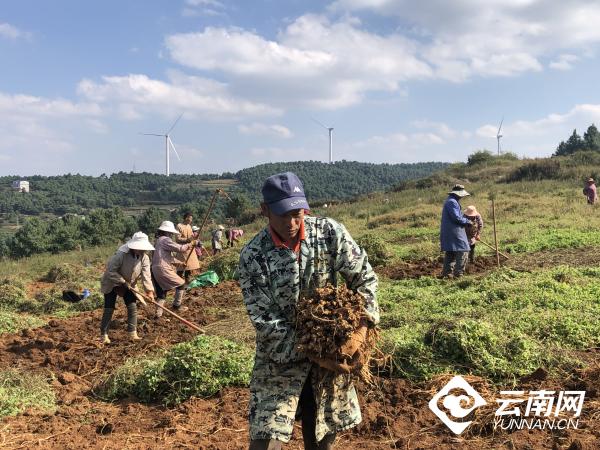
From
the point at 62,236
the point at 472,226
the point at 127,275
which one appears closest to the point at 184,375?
the point at 127,275

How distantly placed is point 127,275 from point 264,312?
16.5ft

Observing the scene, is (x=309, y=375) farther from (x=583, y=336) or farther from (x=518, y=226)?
(x=518, y=226)

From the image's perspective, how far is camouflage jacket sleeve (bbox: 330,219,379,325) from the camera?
97.8 inches

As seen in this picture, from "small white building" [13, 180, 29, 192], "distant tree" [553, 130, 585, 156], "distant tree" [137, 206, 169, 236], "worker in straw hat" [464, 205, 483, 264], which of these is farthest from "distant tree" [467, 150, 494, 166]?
"small white building" [13, 180, 29, 192]

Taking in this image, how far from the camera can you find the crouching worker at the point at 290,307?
238 cm

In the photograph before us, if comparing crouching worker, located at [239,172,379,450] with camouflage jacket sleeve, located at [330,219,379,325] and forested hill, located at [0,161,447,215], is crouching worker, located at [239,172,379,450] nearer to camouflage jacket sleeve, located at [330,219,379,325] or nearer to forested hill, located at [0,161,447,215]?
camouflage jacket sleeve, located at [330,219,379,325]

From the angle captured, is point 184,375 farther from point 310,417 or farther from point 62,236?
point 62,236

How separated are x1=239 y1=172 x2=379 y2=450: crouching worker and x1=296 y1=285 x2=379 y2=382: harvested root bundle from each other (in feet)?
0.13

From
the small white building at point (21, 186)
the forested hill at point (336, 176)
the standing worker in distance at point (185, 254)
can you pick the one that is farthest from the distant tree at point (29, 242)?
the small white building at point (21, 186)

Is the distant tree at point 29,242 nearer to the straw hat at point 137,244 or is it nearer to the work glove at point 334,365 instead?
the straw hat at point 137,244

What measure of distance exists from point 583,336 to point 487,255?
5.96 meters

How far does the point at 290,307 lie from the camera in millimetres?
2471

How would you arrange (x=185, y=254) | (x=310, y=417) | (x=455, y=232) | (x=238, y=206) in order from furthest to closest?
1. (x=238, y=206)
2. (x=185, y=254)
3. (x=455, y=232)
4. (x=310, y=417)

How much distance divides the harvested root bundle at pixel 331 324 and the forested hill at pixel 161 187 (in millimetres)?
59073
